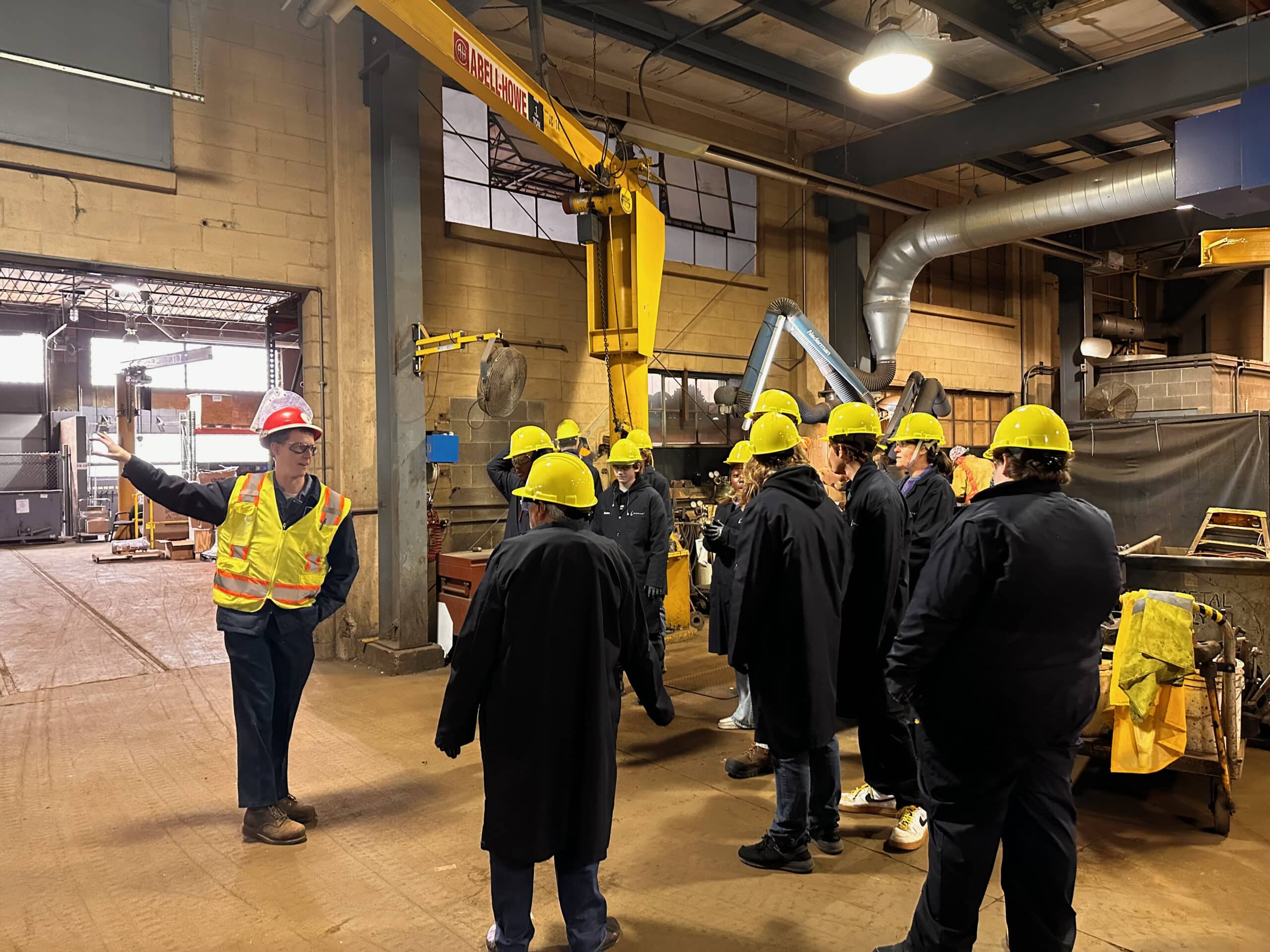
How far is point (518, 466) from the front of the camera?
540 centimetres

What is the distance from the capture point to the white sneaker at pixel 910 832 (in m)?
3.41

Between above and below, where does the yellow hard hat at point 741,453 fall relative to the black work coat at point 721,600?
above

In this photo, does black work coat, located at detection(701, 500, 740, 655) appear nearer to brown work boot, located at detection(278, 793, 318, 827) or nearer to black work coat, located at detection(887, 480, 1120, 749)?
brown work boot, located at detection(278, 793, 318, 827)

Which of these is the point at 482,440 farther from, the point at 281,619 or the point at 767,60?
the point at 767,60

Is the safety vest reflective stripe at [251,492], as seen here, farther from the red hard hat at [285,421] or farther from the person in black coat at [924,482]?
the person in black coat at [924,482]

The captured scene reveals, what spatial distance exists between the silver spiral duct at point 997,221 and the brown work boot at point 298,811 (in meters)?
9.31

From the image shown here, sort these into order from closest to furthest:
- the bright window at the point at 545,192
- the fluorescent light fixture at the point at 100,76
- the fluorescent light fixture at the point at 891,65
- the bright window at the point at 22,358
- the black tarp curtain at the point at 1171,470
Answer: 1. the fluorescent light fixture at the point at 100,76
2. the fluorescent light fixture at the point at 891,65
3. the bright window at the point at 545,192
4. the black tarp curtain at the point at 1171,470
5. the bright window at the point at 22,358

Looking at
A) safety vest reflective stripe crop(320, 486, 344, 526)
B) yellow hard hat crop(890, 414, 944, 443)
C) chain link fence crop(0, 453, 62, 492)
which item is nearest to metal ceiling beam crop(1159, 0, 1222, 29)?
yellow hard hat crop(890, 414, 944, 443)

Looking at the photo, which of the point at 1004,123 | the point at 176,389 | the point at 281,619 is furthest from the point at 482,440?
the point at 176,389

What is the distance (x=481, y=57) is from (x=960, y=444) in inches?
414

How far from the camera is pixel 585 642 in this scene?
2.37m

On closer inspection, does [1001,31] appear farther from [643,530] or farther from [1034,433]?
[1034,433]

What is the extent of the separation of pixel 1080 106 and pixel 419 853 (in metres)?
9.60

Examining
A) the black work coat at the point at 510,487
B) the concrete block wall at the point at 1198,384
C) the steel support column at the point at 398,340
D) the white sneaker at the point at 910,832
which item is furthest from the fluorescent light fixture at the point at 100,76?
the concrete block wall at the point at 1198,384
